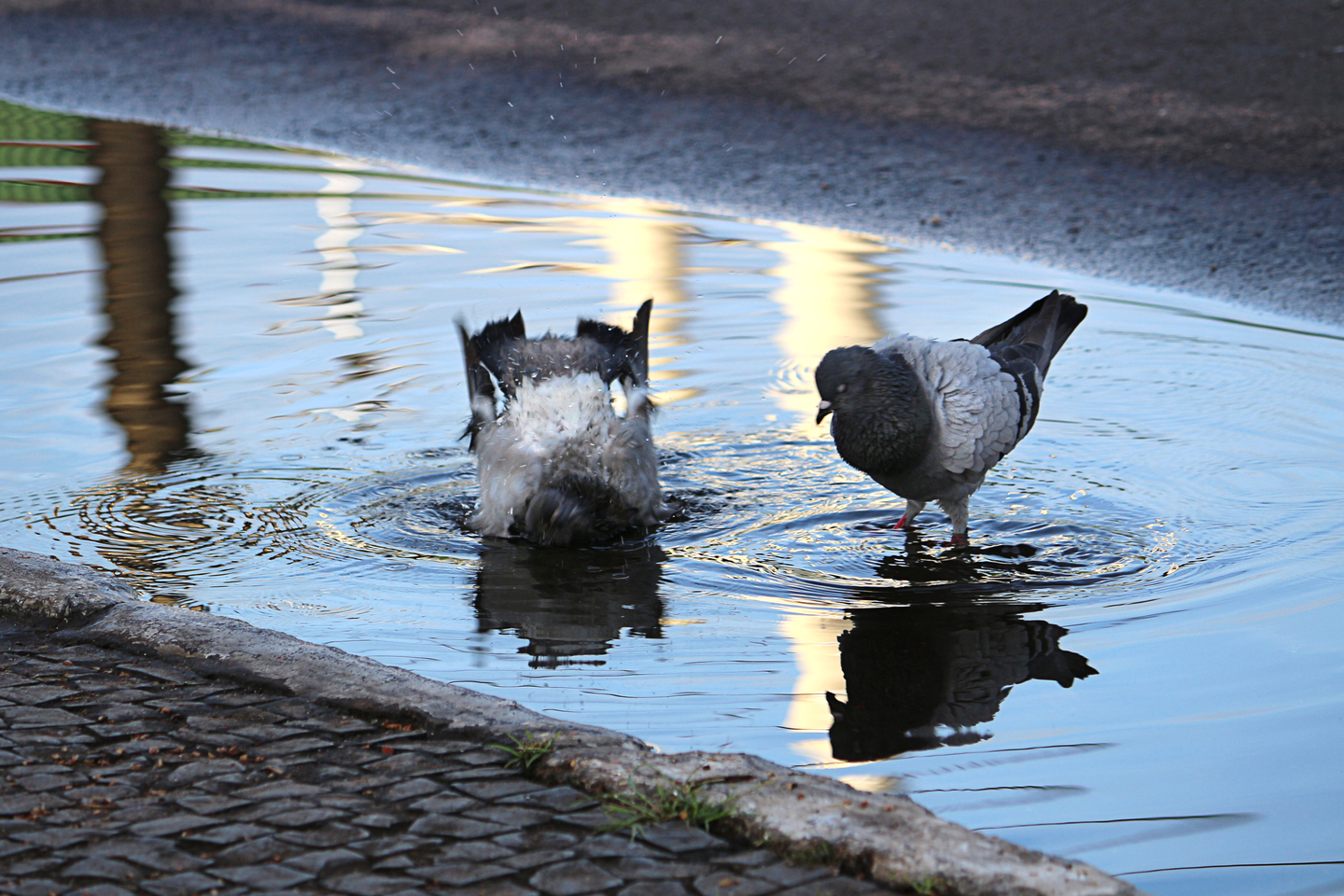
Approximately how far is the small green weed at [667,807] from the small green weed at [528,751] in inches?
8.6

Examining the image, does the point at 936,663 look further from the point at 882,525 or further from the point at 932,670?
the point at 882,525

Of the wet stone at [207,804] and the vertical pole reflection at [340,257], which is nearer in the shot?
the wet stone at [207,804]

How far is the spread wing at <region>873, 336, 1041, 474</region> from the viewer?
17.4 ft

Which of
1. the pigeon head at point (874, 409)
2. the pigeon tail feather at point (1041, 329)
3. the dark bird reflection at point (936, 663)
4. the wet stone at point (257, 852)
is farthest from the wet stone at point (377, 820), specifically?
the pigeon tail feather at point (1041, 329)

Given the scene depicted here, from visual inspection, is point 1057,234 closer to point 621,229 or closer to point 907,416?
point 621,229

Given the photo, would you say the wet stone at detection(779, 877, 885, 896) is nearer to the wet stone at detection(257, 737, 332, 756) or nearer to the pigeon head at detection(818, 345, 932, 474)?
the wet stone at detection(257, 737, 332, 756)

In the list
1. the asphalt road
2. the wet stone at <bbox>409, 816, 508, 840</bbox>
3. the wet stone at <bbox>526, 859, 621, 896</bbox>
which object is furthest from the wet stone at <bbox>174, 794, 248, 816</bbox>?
the asphalt road

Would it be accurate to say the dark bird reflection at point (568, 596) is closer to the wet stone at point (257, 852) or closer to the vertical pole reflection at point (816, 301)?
the wet stone at point (257, 852)

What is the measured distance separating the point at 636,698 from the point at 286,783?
1.10 metres

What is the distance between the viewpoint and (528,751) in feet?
10.5

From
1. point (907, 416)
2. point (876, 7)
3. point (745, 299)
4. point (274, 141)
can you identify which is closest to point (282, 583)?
point (907, 416)

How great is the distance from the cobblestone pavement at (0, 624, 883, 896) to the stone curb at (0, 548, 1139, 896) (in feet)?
0.18

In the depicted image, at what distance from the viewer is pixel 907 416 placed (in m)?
5.25

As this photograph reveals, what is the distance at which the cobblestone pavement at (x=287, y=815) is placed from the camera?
9.05ft
